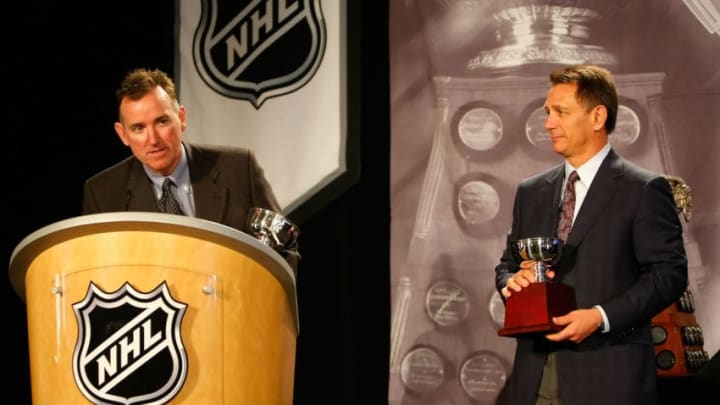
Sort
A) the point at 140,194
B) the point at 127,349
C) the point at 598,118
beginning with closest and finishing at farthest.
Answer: the point at 127,349
the point at 598,118
the point at 140,194

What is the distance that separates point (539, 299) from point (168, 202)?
124 cm

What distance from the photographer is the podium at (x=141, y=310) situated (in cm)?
241

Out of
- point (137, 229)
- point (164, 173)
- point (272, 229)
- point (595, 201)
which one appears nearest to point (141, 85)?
point (164, 173)

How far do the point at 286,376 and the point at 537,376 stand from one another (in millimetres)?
756

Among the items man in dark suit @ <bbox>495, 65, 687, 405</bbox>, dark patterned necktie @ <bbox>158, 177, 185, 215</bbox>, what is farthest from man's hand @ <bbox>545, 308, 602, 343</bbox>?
dark patterned necktie @ <bbox>158, 177, 185, 215</bbox>

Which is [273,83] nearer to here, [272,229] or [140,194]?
[140,194]

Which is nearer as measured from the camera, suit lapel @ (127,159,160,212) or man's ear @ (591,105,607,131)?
man's ear @ (591,105,607,131)

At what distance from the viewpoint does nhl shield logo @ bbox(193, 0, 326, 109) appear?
16.0 feet

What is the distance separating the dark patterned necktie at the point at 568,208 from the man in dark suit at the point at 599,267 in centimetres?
2

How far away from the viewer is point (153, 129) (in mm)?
3381

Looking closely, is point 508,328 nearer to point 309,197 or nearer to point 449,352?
A: point 449,352

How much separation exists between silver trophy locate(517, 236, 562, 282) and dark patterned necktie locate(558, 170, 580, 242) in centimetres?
19

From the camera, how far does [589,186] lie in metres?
3.14

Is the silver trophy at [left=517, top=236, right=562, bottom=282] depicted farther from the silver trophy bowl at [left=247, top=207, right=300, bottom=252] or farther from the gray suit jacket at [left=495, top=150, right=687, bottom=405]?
the silver trophy bowl at [left=247, top=207, right=300, bottom=252]
